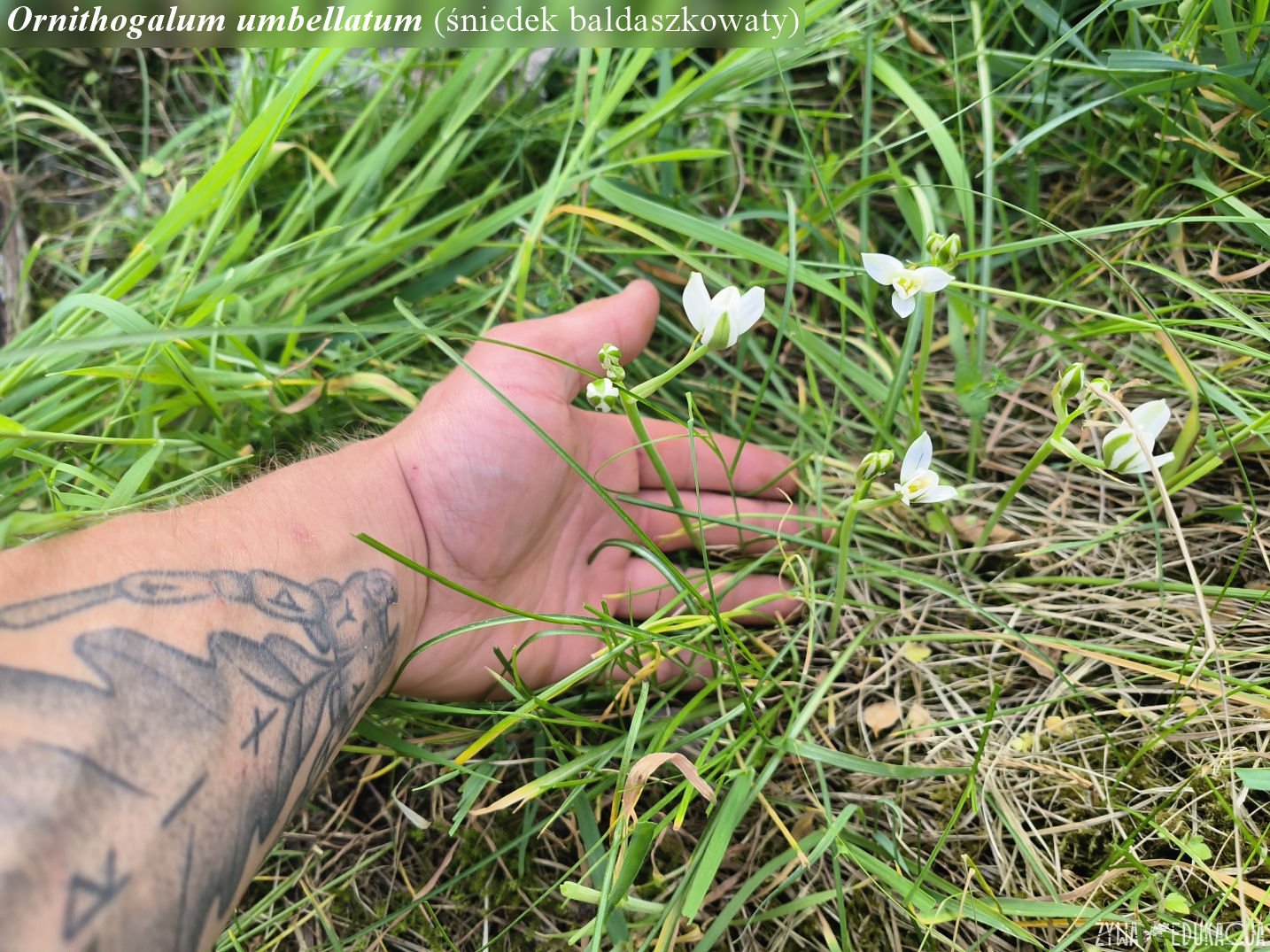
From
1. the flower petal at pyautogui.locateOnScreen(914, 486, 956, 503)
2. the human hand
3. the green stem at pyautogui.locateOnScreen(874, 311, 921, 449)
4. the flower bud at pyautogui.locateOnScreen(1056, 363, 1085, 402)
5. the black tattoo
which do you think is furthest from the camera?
the human hand

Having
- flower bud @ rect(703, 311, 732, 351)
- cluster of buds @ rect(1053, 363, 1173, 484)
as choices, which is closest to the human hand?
flower bud @ rect(703, 311, 732, 351)

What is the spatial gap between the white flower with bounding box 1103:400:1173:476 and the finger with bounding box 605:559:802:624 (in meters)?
0.62

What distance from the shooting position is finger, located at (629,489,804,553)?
1.70 meters

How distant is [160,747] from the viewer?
1046 millimetres

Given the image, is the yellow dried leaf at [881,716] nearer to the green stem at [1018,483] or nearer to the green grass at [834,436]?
the green grass at [834,436]

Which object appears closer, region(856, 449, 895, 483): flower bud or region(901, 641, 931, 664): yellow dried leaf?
region(856, 449, 895, 483): flower bud

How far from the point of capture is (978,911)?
121 cm

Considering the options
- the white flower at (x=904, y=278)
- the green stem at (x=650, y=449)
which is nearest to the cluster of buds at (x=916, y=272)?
the white flower at (x=904, y=278)

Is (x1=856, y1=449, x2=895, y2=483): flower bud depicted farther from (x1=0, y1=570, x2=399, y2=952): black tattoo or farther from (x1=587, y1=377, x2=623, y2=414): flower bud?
(x1=0, y1=570, x2=399, y2=952): black tattoo

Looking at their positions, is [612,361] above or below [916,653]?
above

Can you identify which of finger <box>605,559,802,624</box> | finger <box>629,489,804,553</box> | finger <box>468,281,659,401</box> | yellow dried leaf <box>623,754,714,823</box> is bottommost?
finger <box>605,559,802,624</box>

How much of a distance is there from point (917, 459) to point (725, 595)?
0.56m

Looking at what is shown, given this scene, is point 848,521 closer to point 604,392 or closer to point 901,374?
point 901,374

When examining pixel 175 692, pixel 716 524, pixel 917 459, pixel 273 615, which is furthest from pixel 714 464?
pixel 175 692
